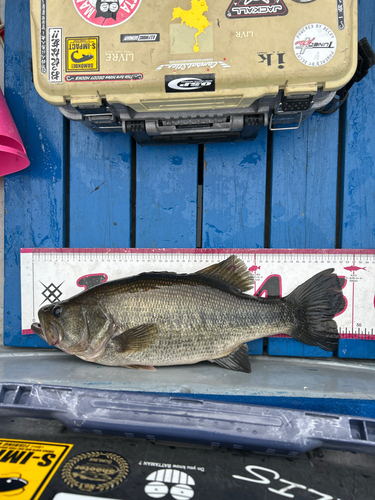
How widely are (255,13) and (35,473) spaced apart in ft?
5.90

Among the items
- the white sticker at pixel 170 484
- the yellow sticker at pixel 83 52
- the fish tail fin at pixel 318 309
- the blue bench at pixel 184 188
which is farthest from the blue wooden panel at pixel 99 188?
the white sticker at pixel 170 484

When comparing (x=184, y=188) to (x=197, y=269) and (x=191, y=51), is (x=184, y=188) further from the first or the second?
(x=191, y=51)

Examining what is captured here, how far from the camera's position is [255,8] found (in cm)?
116

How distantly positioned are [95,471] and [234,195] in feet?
4.60

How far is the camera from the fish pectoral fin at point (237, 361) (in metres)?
1.47

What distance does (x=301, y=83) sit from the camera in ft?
3.89

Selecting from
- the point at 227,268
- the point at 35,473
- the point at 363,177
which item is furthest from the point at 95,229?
the point at 363,177

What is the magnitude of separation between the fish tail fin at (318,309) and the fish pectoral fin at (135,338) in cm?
69

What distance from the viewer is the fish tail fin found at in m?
1.46

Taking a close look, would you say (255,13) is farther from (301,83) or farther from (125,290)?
(125,290)

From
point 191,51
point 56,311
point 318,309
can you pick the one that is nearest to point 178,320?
point 56,311

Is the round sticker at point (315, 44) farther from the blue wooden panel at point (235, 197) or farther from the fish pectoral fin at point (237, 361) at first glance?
the fish pectoral fin at point (237, 361)

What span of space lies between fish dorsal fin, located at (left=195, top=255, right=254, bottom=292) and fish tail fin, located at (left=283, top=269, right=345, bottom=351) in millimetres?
213

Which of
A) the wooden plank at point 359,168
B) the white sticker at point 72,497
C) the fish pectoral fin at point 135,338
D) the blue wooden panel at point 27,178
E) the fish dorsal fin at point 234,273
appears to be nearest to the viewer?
the white sticker at point 72,497
